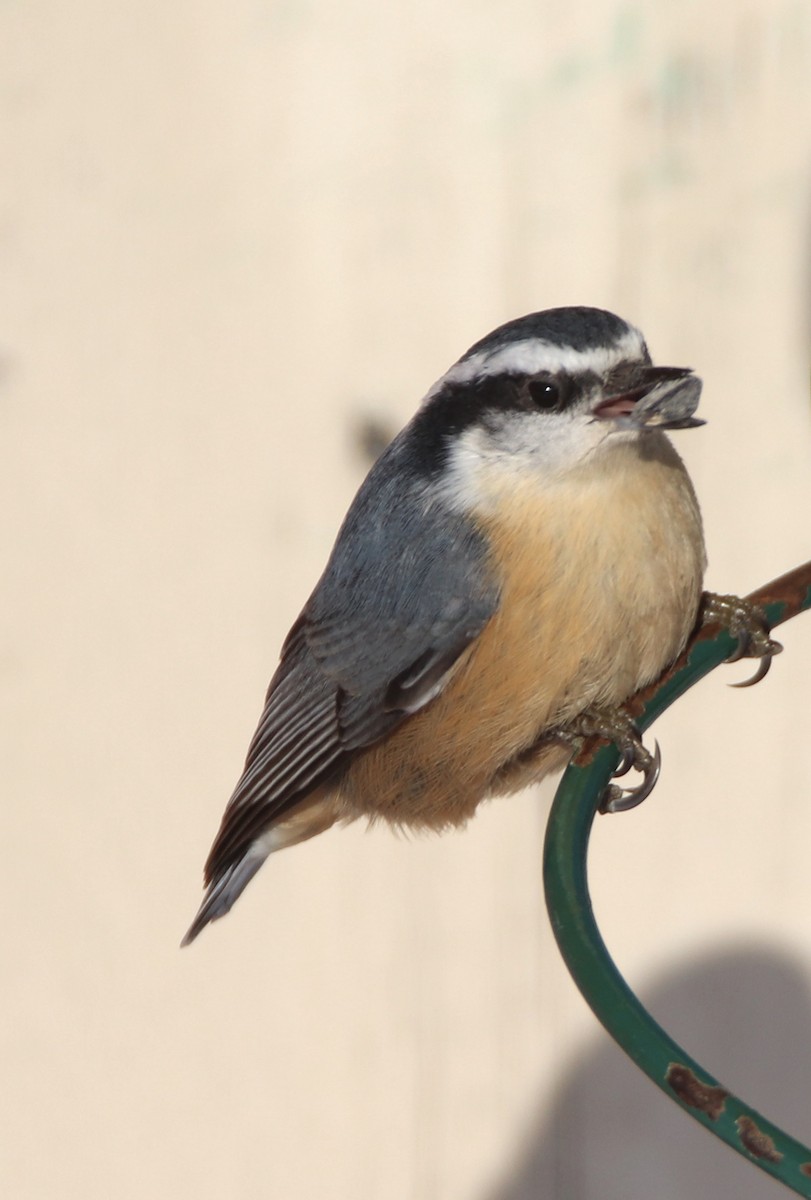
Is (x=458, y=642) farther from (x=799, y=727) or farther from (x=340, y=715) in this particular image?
(x=799, y=727)

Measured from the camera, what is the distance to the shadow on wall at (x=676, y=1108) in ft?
7.57

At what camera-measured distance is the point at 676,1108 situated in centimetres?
237

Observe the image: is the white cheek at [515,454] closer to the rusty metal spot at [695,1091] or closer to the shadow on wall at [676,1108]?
the rusty metal spot at [695,1091]

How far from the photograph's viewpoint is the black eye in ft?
4.90

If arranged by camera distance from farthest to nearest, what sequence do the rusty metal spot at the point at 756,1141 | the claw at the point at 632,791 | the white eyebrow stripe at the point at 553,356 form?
1. the white eyebrow stripe at the point at 553,356
2. the claw at the point at 632,791
3. the rusty metal spot at the point at 756,1141

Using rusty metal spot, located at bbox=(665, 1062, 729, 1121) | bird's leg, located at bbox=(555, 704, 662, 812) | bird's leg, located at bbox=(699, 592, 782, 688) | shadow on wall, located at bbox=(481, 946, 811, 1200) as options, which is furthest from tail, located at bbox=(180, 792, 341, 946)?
rusty metal spot, located at bbox=(665, 1062, 729, 1121)

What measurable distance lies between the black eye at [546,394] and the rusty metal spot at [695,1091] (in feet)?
2.49

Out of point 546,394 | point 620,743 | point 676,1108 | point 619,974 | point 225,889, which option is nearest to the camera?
point 619,974

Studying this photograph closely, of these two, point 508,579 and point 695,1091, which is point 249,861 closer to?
point 508,579

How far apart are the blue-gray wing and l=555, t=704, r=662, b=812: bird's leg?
0.15 m

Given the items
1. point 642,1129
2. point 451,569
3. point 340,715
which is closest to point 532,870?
point 642,1129

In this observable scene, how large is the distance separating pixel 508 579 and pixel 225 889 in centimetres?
66

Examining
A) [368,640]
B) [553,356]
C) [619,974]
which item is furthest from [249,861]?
[619,974]

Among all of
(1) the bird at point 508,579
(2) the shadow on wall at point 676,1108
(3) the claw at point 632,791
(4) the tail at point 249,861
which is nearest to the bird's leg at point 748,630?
(1) the bird at point 508,579
